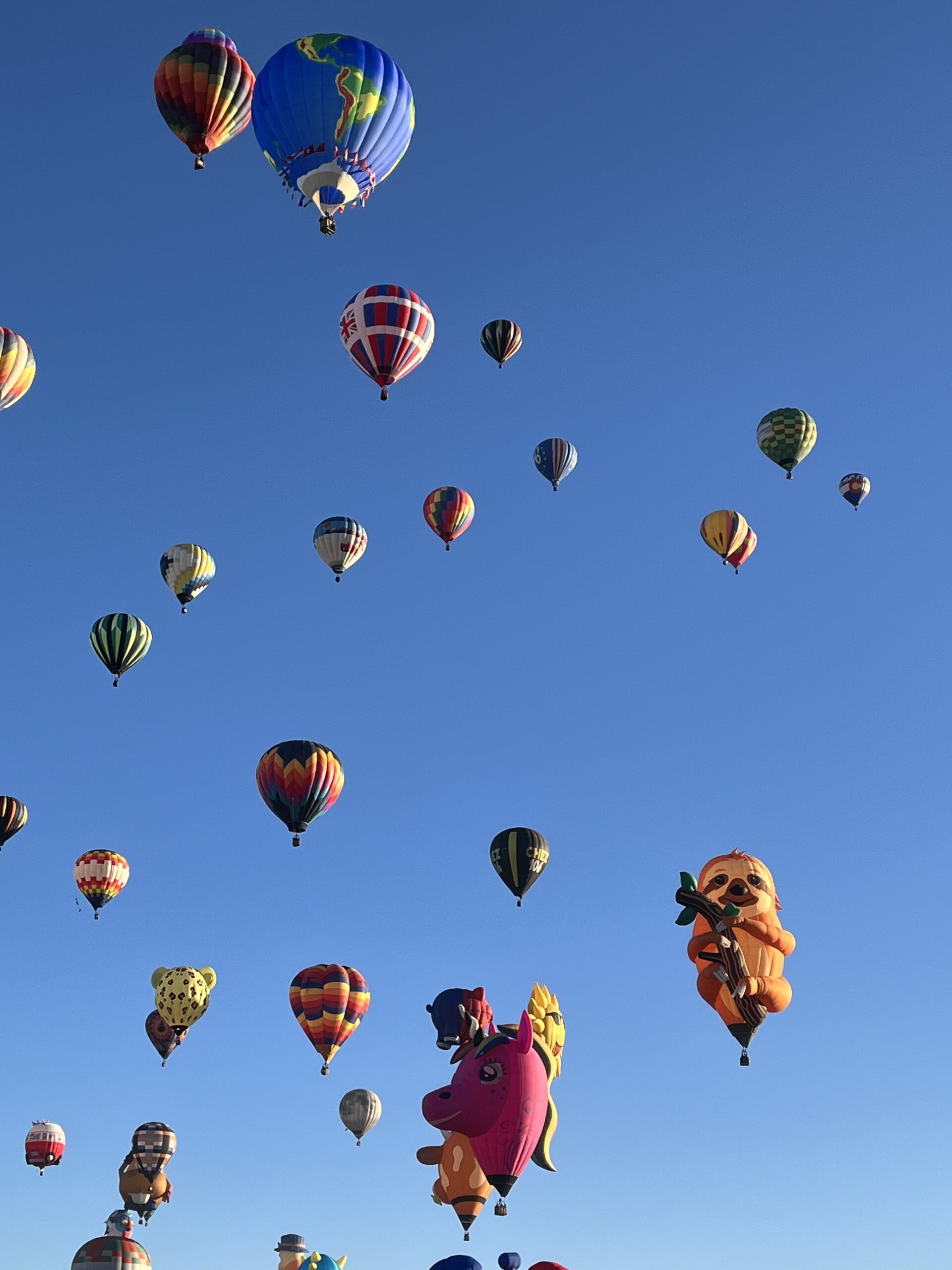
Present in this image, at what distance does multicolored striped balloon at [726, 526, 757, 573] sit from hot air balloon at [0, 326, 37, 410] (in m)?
20.1

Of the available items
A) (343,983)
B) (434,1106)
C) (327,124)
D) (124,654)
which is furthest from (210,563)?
(434,1106)

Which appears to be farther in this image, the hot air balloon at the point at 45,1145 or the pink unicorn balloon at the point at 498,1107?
the hot air balloon at the point at 45,1145

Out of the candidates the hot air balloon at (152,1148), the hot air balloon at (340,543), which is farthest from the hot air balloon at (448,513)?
the hot air balloon at (152,1148)

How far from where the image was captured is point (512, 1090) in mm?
24953

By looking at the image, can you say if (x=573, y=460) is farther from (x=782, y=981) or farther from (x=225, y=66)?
(x=782, y=981)

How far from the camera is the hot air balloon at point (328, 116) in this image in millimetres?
30219

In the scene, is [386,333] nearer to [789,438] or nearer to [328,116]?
[328,116]

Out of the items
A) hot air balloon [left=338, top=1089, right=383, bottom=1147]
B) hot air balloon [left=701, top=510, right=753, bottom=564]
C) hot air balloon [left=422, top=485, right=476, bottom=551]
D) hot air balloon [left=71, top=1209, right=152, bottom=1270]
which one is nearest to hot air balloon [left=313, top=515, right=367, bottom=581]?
hot air balloon [left=422, top=485, right=476, bottom=551]

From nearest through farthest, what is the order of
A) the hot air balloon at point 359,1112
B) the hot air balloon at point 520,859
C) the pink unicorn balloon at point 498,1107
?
→ the pink unicorn balloon at point 498,1107
the hot air balloon at point 520,859
the hot air balloon at point 359,1112

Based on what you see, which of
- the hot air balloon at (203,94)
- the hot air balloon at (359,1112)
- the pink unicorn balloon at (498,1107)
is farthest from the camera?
the hot air balloon at (359,1112)

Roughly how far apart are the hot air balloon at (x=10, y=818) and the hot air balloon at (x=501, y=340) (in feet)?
57.6

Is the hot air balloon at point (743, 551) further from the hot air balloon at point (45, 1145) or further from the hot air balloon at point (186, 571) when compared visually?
the hot air balloon at point (45, 1145)

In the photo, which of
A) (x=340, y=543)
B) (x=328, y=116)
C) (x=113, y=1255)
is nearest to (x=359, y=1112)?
(x=113, y=1255)

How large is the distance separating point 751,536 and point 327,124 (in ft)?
65.1
